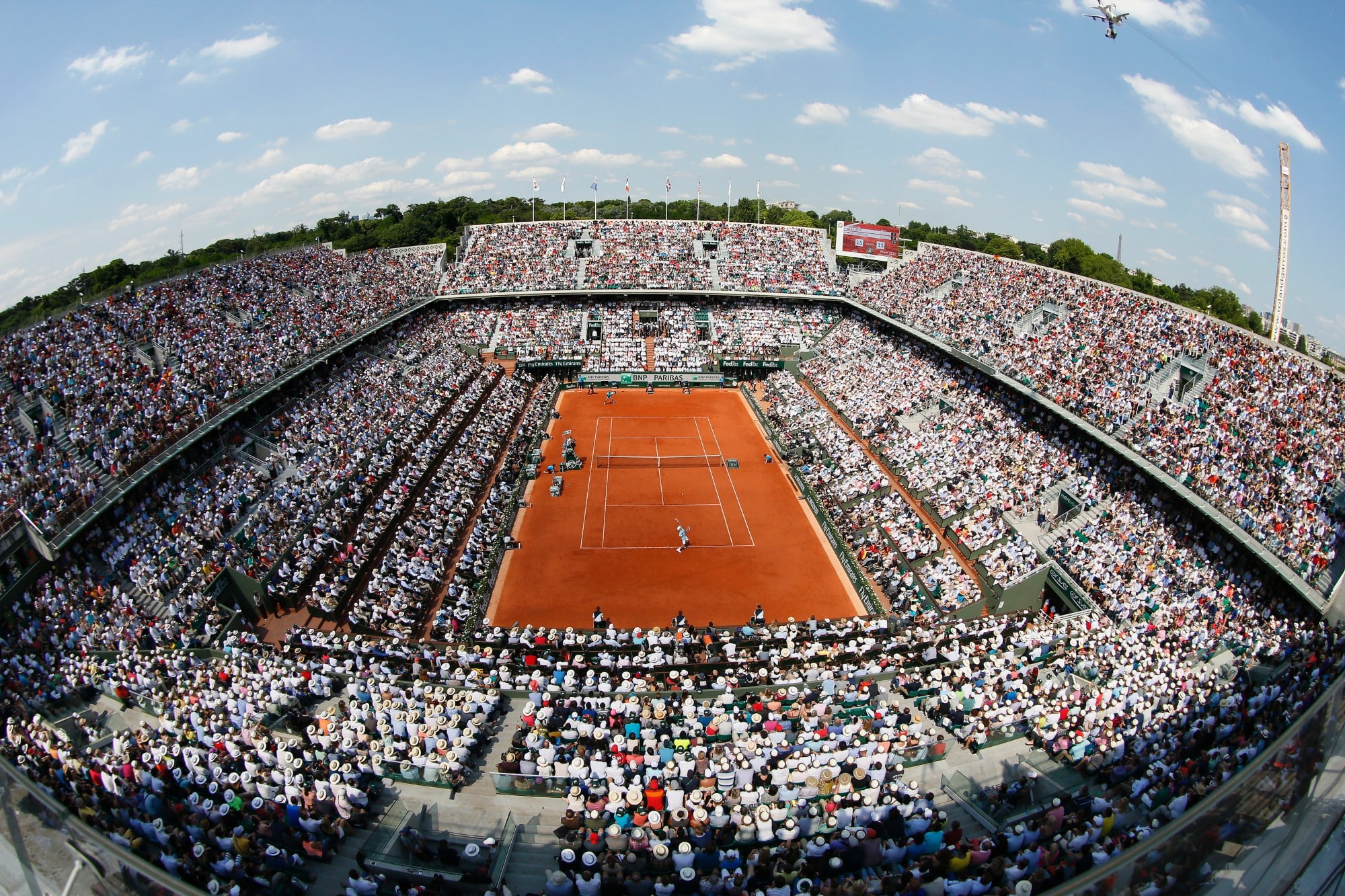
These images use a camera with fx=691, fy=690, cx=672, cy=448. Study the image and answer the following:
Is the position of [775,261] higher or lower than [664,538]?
higher

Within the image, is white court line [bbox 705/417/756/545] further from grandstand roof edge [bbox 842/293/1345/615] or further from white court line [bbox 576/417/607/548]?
grandstand roof edge [bbox 842/293/1345/615]

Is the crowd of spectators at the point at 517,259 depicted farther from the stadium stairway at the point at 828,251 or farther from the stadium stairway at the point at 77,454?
the stadium stairway at the point at 77,454

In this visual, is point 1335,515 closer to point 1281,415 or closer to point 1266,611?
point 1266,611

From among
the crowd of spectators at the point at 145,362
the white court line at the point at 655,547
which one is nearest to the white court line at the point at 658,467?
the white court line at the point at 655,547

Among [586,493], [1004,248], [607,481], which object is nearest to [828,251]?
[1004,248]

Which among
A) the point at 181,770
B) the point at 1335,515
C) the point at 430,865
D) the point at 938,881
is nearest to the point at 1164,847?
the point at 938,881

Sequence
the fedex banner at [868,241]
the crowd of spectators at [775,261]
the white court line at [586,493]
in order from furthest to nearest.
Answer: the fedex banner at [868,241]
the crowd of spectators at [775,261]
the white court line at [586,493]

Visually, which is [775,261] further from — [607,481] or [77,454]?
[77,454]
